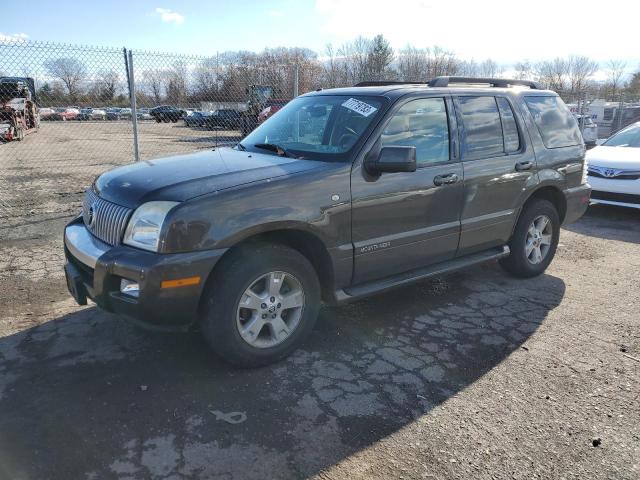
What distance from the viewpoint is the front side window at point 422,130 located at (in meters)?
3.89

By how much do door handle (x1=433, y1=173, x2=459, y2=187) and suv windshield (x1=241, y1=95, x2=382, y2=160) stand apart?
0.71 m

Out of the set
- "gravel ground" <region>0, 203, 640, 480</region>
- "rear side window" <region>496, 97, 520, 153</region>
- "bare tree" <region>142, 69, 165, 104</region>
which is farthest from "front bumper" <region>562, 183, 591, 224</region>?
"bare tree" <region>142, 69, 165, 104</region>

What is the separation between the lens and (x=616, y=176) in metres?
7.93

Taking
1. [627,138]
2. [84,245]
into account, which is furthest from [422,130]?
[627,138]

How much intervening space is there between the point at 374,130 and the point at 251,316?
1617 mm

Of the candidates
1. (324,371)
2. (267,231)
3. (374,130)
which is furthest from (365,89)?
(324,371)

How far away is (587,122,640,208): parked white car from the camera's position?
7773 mm

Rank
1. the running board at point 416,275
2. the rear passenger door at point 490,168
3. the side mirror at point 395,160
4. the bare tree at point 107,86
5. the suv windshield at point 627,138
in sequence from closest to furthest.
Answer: the side mirror at point 395,160 → the running board at point 416,275 → the rear passenger door at point 490,168 → the bare tree at point 107,86 → the suv windshield at point 627,138

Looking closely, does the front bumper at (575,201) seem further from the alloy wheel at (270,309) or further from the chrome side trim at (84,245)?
the chrome side trim at (84,245)

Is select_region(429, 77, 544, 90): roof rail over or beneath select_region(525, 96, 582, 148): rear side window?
over

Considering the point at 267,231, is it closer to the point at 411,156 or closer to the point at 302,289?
the point at 302,289

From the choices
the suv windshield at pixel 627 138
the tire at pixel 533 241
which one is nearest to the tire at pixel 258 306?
the tire at pixel 533 241

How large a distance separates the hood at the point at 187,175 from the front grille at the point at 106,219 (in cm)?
5

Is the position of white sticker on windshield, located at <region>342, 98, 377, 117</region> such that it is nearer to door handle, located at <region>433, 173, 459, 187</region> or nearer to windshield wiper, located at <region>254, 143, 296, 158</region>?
windshield wiper, located at <region>254, 143, 296, 158</region>
